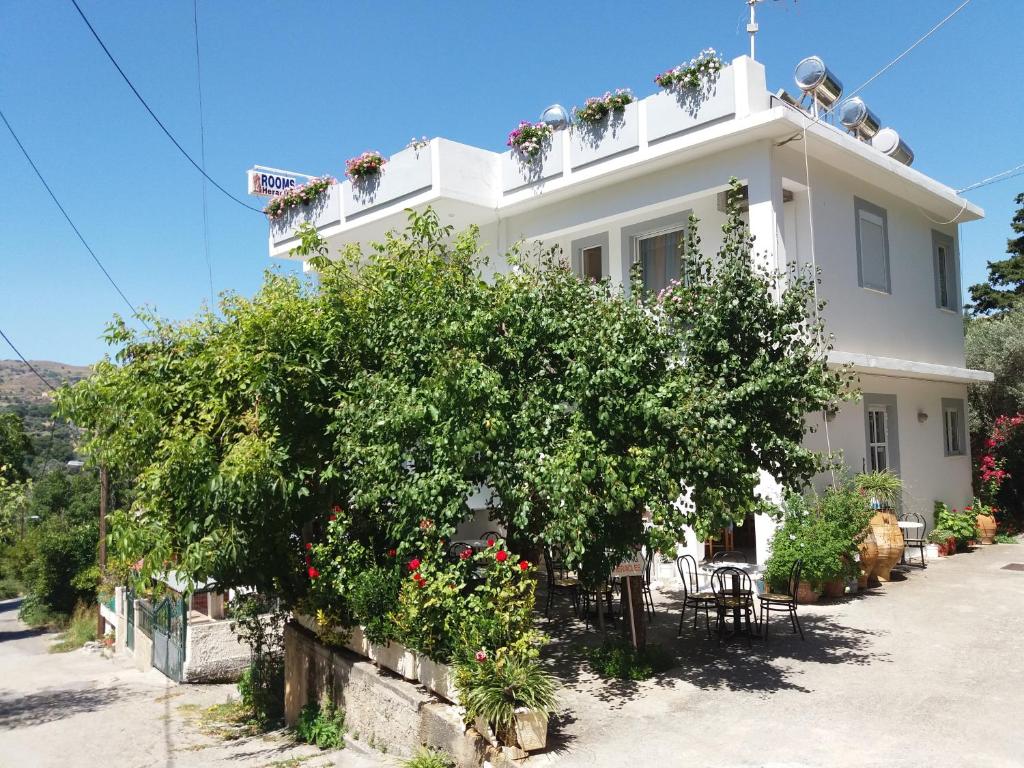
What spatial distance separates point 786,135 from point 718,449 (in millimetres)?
6432

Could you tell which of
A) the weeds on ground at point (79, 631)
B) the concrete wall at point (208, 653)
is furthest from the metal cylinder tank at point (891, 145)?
the weeds on ground at point (79, 631)

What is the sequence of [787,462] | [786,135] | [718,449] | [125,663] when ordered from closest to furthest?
[718,449] → [787,462] → [786,135] → [125,663]

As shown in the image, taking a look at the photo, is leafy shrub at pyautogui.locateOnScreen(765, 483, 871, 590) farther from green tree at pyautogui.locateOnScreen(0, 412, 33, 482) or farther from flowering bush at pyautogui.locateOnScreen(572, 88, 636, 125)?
green tree at pyautogui.locateOnScreen(0, 412, 33, 482)

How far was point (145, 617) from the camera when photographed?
64.2 ft

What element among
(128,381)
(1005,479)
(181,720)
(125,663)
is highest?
(128,381)

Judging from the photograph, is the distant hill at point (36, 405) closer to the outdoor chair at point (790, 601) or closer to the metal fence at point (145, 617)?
the metal fence at point (145, 617)

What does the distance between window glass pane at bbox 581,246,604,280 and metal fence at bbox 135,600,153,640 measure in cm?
1313

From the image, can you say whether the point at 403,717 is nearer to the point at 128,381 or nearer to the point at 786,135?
the point at 128,381

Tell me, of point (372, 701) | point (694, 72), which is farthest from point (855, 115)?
point (372, 701)

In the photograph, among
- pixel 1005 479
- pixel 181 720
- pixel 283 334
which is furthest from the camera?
pixel 1005 479

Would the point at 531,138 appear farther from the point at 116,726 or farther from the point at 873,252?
the point at 116,726

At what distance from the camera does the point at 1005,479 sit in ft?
63.1

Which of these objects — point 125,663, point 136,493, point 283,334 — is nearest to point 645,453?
point 283,334

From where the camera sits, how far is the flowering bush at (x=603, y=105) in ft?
41.3
